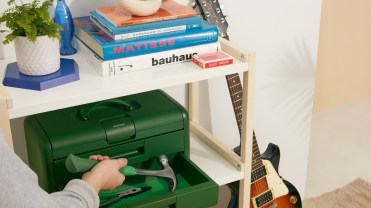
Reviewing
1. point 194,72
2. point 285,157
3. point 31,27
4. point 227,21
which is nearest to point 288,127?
point 285,157

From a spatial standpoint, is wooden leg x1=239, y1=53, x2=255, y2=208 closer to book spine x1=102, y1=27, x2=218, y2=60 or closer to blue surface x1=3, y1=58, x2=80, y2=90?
book spine x1=102, y1=27, x2=218, y2=60

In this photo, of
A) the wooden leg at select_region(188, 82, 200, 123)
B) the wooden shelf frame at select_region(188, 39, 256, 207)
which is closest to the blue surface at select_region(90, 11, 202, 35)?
the wooden shelf frame at select_region(188, 39, 256, 207)

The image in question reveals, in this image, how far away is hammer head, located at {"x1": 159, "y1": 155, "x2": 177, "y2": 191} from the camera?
53.8 inches

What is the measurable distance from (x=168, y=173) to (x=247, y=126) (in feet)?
0.83

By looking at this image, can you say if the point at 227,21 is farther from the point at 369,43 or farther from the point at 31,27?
the point at 369,43

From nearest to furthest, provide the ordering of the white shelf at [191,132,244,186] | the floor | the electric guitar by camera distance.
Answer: the white shelf at [191,132,244,186] → the electric guitar → the floor

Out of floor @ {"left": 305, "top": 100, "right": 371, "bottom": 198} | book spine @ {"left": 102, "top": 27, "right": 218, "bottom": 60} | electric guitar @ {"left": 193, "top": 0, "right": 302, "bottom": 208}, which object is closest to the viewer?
book spine @ {"left": 102, "top": 27, "right": 218, "bottom": 60}

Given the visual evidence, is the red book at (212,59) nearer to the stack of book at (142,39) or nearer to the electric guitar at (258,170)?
the stack of book at (142,39)

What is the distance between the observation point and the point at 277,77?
6.51 ft

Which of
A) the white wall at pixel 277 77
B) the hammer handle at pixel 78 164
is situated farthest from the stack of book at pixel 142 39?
the white wall at pixel 277 77

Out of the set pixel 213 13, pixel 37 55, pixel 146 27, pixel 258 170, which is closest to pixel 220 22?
pixel 213 13

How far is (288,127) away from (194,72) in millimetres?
905

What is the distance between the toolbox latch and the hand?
0.06 metres

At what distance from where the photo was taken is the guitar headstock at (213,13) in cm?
161
